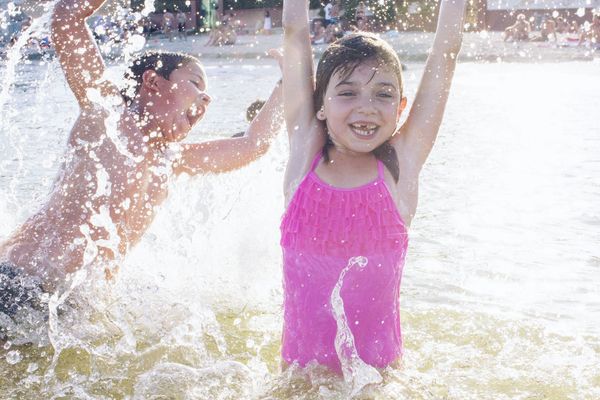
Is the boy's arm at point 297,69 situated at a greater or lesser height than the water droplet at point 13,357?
greater

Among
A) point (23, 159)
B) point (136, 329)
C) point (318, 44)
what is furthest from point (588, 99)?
point (318, 44)

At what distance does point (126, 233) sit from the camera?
13.1ft

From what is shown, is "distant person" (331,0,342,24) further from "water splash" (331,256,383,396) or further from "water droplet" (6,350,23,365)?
"water splash" (331,256,383,396)

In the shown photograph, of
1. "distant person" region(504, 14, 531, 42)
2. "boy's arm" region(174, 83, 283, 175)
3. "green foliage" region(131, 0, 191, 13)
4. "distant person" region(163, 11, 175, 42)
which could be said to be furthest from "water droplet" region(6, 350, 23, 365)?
"green foliage" region(131, 0, 191, 13)

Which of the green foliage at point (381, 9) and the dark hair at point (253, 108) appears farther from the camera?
the green foliage at point (381, 9)

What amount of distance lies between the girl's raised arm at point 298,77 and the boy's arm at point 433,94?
0.33m

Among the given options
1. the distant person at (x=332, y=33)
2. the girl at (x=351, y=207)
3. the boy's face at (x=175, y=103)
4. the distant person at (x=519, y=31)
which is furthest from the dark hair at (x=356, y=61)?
the distant person at (x=519, y=31)

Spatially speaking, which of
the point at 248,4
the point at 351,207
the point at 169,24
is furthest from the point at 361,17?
the point at 351,207

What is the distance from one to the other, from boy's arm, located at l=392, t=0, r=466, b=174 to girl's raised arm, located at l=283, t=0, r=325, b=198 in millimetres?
327

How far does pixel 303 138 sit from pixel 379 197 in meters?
0.38

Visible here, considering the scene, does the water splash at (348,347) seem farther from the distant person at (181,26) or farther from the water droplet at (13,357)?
the distant person at (181,26)

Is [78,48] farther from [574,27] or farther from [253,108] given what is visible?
[574,27]

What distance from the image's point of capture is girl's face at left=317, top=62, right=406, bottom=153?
2.94 m

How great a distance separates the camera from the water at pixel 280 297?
3281 millimetres
